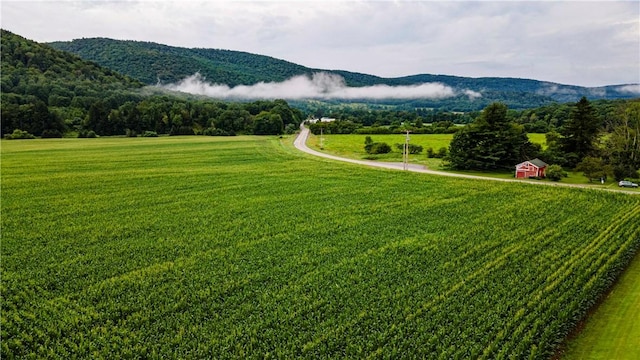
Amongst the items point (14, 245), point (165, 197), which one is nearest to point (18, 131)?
point (165, 197)

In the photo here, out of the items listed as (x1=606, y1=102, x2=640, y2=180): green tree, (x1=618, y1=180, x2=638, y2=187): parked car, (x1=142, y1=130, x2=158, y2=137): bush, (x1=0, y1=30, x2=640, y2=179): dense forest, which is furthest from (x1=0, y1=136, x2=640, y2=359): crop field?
(x1=142, y1=130, x2=158, y2=137): bush

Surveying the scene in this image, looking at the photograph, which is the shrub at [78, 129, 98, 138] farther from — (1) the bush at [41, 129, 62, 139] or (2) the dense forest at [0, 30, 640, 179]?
(1) the bush at [41, 129, 62, 139]

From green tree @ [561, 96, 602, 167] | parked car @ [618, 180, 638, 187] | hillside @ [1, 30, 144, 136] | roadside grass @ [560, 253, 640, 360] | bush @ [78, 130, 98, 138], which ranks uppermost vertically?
hillside @ [1, 30, 144, 136]

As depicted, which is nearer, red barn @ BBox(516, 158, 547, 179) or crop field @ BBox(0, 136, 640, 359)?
crop field @ BBox(0, 136, 640, 359)

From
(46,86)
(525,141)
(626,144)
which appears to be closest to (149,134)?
(46,86)

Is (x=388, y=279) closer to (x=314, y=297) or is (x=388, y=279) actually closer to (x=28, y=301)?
(x=314, y=297)

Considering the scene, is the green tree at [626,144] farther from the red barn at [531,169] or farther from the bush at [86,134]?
the bush at [86,134]

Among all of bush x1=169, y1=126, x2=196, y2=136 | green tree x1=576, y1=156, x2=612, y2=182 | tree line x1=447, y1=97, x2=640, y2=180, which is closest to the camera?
green tree x1=576, y1=156, x2=612, y2=182
